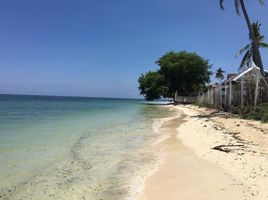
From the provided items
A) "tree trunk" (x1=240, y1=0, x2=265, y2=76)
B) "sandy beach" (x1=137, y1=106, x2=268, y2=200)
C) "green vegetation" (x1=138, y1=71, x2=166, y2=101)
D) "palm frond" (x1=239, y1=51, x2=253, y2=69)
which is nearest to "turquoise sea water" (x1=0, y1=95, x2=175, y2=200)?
"sandy beach" (x1=137, y1=106, x2=268, y2=200)

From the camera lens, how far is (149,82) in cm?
6988

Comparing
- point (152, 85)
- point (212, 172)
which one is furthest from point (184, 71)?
point (212, 172)

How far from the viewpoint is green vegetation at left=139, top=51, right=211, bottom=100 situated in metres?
61.6

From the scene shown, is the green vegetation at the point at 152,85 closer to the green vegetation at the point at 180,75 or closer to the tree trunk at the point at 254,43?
the green vegetation at the point at 180,75

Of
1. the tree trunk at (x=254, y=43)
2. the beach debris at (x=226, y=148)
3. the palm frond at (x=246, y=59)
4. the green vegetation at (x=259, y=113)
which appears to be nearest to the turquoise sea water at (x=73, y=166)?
the beach debris at (x=226, y=148)

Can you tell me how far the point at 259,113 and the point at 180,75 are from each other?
42882mm

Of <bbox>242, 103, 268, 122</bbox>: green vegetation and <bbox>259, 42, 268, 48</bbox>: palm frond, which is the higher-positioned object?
<bbox>259, 42, 268, 48</bbox>: palm frond

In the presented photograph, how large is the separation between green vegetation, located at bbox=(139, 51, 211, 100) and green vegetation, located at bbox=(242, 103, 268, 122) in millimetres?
40005

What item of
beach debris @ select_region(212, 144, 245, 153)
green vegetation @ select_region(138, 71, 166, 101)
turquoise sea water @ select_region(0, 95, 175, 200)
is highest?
green vegetation @ select_region(138, 71, 166, 101)

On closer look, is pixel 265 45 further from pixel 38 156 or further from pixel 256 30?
pixel 38 156

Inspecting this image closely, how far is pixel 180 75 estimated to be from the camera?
62562mm

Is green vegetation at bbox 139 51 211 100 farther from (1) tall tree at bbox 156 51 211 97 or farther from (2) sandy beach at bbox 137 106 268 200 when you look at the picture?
(2) sandy beach at bbox 137 106 268 200

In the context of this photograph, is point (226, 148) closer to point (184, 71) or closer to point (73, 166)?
point (73, 166)

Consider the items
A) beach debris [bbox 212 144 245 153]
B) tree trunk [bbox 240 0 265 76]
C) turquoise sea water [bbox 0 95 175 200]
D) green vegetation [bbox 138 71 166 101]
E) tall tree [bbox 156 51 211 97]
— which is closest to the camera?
turquoise sea water [bbox 0 95 175 200]
